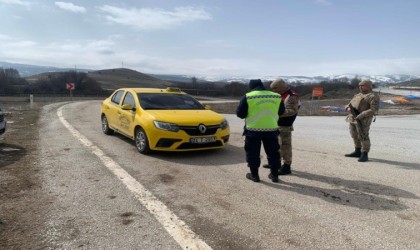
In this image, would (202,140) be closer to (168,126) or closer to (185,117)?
(185,117)

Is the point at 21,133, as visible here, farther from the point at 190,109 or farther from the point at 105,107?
the point at 190,109

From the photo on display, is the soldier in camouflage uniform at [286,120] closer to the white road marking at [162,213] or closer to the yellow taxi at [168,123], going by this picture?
the yellow taxi at [168,123]

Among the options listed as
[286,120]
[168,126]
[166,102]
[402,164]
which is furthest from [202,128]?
[402,164]

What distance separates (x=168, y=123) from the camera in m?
7.25

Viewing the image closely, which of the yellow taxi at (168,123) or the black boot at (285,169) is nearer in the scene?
the black boot at (285,169)

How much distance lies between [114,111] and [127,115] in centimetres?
116

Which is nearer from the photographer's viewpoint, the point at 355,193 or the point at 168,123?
the point at 355,193

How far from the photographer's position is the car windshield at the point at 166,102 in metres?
8.38

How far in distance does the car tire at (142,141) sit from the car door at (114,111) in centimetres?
168

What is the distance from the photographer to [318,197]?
487 cm

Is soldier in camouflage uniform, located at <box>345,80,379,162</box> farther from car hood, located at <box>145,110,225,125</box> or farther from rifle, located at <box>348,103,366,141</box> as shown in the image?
car hood, located at <box>145,110,225,125</box>

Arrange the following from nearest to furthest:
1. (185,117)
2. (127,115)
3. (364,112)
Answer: (364,112) → (185,117) → (127,115)

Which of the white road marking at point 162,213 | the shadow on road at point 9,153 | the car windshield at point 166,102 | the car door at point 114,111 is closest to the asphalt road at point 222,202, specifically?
the white road marking at point 162,213

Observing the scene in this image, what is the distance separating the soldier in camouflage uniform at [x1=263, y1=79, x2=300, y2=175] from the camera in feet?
19.7
